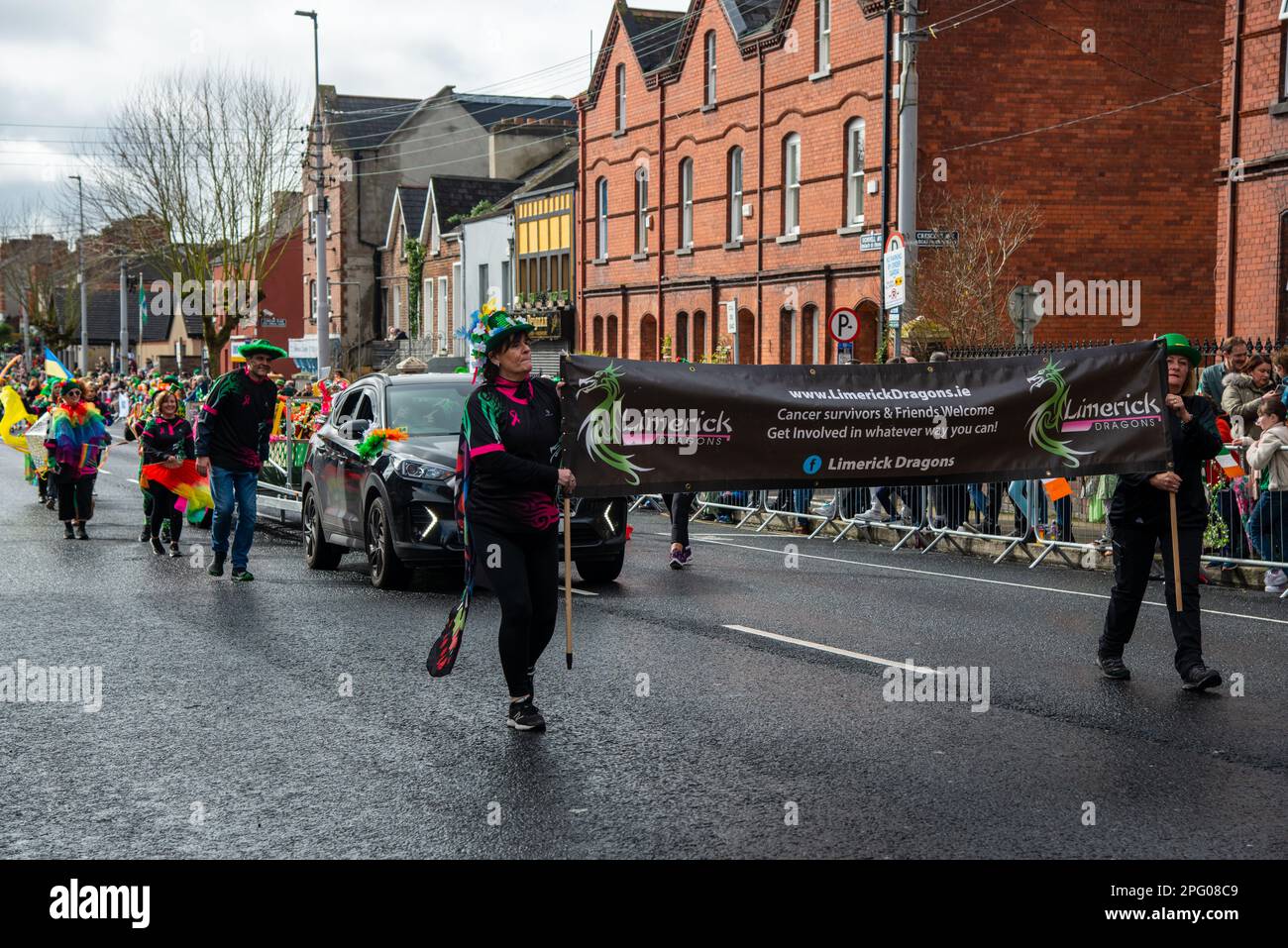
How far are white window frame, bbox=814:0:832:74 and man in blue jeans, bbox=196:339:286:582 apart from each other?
24109 mm

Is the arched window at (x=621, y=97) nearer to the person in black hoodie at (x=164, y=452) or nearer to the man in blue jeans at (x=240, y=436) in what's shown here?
the person in black hoodie at (x=164, y=452)

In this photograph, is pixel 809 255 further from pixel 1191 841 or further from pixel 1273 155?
pixel 1191 841

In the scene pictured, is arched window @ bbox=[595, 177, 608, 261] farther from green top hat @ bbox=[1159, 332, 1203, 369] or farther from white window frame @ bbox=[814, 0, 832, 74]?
green top hat @ bbox=[1159, 332, 1203, 369]

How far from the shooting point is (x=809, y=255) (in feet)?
119

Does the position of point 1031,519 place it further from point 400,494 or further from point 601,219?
point 601,219

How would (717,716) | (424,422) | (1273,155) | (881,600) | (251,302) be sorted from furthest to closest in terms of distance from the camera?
(251,302) < (1273,155) < (424,422) < (881,600) < (717,716)

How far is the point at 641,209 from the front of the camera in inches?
1788

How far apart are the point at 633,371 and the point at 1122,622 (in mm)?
3136

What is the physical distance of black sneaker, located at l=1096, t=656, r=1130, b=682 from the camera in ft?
29.2

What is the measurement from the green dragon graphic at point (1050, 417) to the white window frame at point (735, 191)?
3098cm

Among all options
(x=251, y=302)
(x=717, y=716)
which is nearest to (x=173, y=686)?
(x=717, y=716)

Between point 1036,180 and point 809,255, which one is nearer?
point 1036,180

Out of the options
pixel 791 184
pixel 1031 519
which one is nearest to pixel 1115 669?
pixel 1031 519

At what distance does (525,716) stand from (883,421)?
2.69 m
